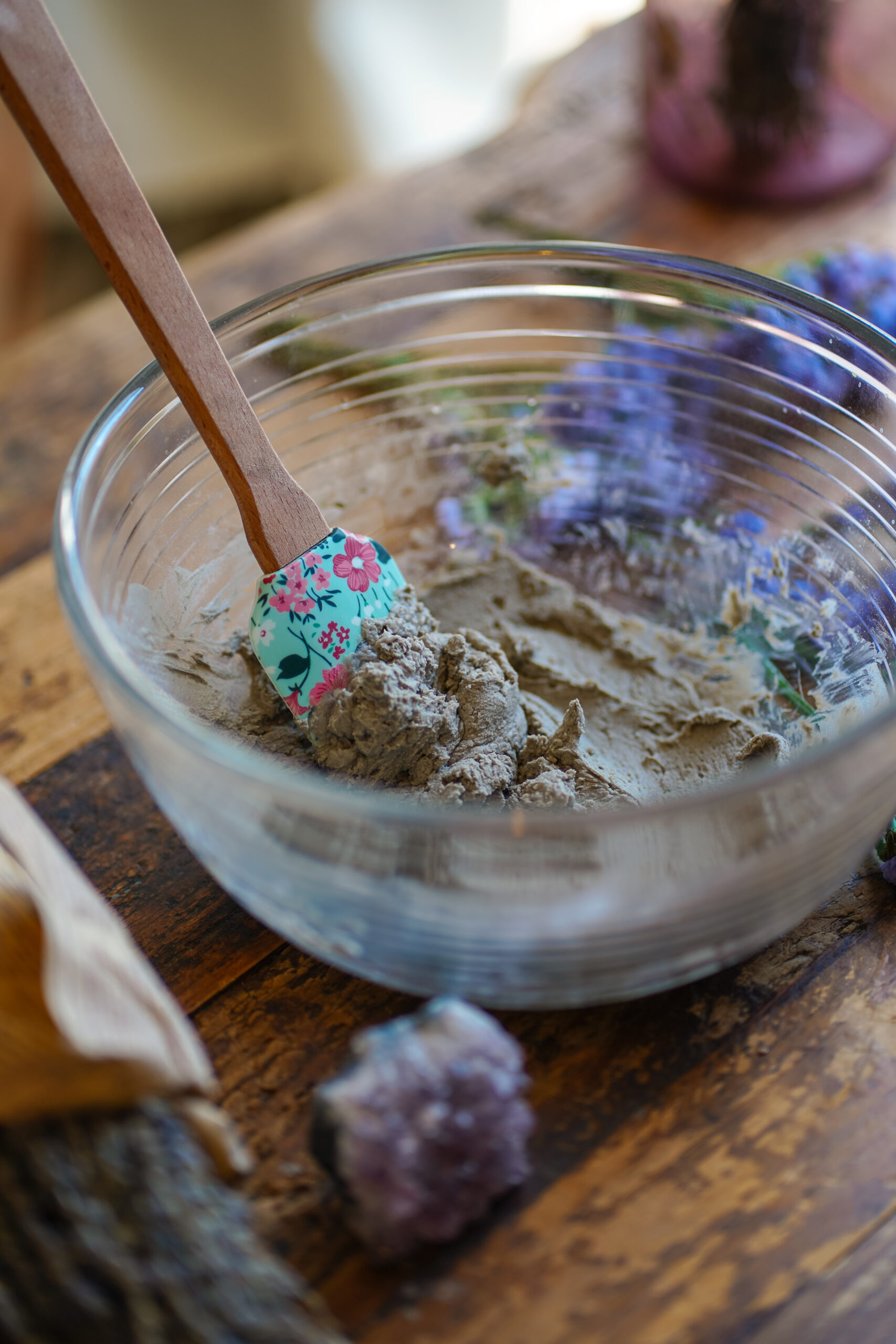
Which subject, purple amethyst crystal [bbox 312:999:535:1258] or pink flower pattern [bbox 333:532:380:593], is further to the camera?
pink flower pattern [bbox 333:532:380:593]

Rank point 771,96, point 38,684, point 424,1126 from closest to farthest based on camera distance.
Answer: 1. point 424,1126
2. point 38,684
3. point 771,96

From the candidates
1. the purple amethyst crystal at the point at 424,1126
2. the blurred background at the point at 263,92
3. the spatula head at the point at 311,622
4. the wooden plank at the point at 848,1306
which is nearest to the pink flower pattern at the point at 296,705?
the spatula head at the point at 311,622

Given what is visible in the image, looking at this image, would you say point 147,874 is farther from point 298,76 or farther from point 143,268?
point 298,76

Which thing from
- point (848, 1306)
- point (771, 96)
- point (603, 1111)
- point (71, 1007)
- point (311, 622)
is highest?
point (771, 96)

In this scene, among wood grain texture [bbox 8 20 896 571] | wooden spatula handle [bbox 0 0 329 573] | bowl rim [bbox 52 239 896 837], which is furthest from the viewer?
wood grain texture [bbox 8 20 896 571]

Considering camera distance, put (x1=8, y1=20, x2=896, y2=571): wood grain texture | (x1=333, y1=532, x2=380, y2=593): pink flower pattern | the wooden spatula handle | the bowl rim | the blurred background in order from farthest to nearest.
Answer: the blurred background → (x1=8, y1=20, x2=896, y2=571): wood grain texture → (x1=333, y1=532, x2=380, y2=593): pink flower pattern → the wooden spatula handle → the bowl rim

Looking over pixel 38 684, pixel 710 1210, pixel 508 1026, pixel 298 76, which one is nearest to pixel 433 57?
pixel 298 76

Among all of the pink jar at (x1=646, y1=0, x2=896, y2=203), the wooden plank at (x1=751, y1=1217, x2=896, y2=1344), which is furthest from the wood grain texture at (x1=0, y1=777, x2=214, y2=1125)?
the pink jar at (x1=646, y1=0, x2=896, y2=203)

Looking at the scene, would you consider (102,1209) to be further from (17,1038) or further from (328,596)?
(328,596)

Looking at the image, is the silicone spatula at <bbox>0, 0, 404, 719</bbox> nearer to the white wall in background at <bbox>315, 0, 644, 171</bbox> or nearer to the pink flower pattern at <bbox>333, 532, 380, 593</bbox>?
the pink flower pattern at <bbox>333, 532, 380, 593</bbox>
